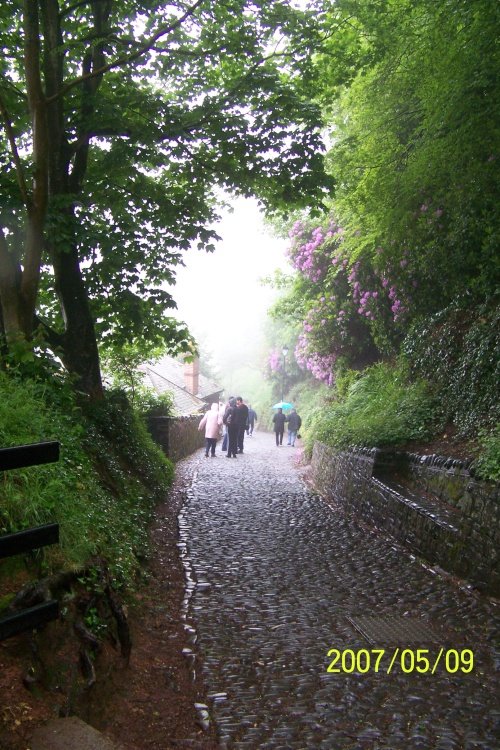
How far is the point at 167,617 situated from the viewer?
19.1 ft

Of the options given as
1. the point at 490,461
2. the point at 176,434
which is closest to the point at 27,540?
the point at 490,461

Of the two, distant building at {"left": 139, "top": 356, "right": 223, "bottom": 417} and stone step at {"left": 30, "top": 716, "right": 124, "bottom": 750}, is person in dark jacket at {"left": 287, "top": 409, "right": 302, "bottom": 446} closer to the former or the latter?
distant building at {"left": 139, "top": 356, "right": 223, "bottom": 417}

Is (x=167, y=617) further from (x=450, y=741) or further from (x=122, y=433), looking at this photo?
(x=122, y=433)

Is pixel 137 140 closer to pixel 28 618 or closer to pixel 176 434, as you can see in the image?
pixel 28 618

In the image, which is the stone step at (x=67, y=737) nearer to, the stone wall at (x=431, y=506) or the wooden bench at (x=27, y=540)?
the wooden bench at (x=27, y=540)

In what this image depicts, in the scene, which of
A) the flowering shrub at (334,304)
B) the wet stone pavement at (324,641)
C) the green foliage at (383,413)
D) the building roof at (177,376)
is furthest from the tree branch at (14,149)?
the building roof at (177,376)

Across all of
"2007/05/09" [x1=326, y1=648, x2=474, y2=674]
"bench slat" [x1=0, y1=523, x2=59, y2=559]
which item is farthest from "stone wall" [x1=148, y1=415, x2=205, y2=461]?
"bench slat" [x1=0, y1=523, x2=59, y2=559]

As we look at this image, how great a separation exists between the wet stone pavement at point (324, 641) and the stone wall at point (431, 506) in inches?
10.3

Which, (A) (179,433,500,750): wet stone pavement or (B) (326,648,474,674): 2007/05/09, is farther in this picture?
(B) (326,648,474,674): 2007/05/09

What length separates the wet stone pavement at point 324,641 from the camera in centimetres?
400

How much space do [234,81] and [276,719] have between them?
8.70 metres

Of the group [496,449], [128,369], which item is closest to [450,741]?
[496,449]

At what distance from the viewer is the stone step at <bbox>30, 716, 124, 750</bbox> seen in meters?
3.06

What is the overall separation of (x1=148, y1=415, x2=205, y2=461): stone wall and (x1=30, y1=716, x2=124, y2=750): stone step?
1444 centimetres
